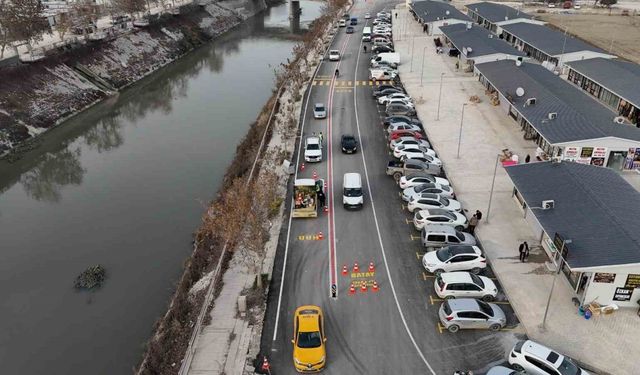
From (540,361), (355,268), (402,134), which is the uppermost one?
(402,134)

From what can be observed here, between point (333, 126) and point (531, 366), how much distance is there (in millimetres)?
29745

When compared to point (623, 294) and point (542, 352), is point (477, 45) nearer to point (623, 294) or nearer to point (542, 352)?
point (623, 294)

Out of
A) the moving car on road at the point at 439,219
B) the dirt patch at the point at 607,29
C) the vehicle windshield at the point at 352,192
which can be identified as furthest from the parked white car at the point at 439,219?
the dirt patch at the point at 607,29

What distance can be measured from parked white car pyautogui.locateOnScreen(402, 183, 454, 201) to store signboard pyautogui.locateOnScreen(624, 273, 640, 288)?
462 inches

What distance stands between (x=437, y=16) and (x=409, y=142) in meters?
Result: 51.0

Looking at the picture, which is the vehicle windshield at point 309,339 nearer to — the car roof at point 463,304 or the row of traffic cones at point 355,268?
the row of traffic cones at point 355,268

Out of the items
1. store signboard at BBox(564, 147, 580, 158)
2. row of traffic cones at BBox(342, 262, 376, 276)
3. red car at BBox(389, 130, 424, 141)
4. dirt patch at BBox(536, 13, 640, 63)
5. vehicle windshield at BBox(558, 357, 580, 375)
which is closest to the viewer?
vehicle windshield at BBox(558, 357, 580, 375)

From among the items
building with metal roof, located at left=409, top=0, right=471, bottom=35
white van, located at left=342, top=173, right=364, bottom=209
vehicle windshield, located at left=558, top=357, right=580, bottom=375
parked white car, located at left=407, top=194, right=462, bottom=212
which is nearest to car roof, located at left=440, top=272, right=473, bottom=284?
Result: vehicle windshield, located at left=558, top=357, right=580, bottom=375

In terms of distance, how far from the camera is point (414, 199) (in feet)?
100

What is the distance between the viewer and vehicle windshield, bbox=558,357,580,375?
728 inches

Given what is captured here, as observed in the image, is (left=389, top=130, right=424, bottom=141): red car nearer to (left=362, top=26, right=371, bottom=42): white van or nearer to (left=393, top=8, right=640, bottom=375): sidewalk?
(left=393, top=8, right=640, bottom=375): sidewalk

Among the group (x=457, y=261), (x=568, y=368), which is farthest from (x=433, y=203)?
(x=568, y=368)

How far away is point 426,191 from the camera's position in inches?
1233

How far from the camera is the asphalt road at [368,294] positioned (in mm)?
20469
